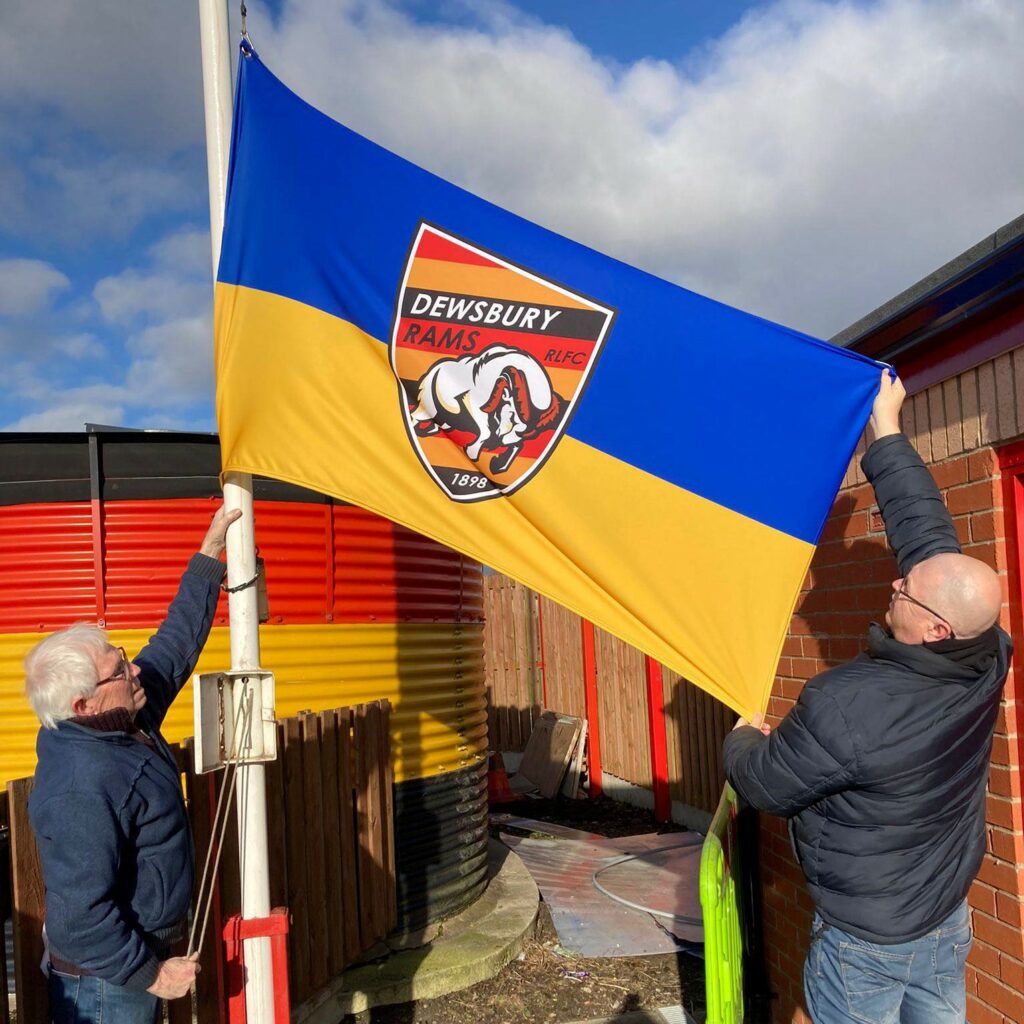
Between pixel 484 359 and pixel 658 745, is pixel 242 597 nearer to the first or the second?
pixel 484 359

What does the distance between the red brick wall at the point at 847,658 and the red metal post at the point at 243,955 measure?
2.38m

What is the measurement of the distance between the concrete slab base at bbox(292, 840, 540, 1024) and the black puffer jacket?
3.07 metres

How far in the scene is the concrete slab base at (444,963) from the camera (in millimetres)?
5406

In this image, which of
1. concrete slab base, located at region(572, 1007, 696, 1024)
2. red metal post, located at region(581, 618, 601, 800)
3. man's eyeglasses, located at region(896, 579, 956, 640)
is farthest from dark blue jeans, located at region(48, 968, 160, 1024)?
red metal post, located at region(581, 618, 601, 800)

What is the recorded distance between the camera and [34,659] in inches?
108

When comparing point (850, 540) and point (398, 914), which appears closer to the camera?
point (850, 540)

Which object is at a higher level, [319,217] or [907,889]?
[319,217]

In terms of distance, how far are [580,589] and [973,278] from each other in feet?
5.41

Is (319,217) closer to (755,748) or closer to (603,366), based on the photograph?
(603,366)

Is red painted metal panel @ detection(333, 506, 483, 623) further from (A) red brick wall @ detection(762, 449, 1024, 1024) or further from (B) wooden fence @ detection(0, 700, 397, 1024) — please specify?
(A) red brick wall @ detection(762, 449, 1024, 1024)

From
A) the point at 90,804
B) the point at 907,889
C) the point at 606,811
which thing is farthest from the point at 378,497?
Answer: the point at 606,811

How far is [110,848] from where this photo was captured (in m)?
2.60

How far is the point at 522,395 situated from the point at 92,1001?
7.12 ft

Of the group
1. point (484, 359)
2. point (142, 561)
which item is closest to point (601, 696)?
point (142, 561)
